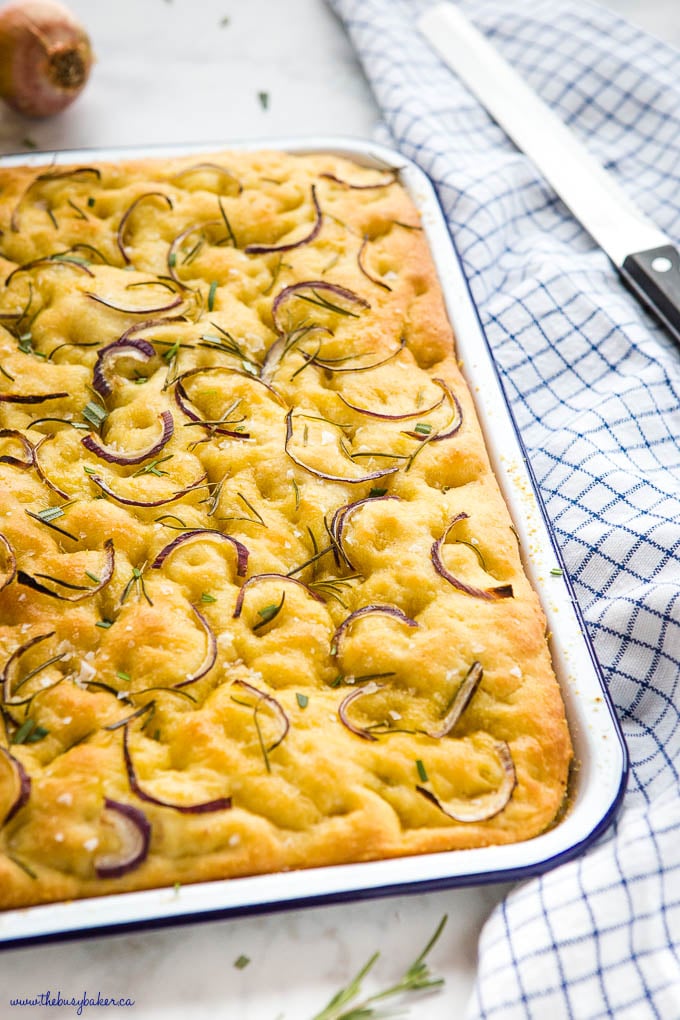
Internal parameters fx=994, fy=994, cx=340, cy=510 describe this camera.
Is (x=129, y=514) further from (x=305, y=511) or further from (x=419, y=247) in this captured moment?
(x=419, y=247)

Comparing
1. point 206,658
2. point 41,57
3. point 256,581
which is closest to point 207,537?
point 256,581

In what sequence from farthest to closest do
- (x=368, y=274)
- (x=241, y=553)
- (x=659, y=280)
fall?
(x=659, y=280), (x=368, y=274), (x=241, y=553)

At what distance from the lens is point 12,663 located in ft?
6.45

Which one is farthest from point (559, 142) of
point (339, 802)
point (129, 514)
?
point (339, 802)

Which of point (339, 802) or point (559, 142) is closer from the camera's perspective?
point (339, 802)

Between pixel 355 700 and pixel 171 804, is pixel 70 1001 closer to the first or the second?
pixel 171 804

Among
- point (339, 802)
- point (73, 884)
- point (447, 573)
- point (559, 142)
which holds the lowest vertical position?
point (73, 884)

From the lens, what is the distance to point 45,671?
6.55 feet

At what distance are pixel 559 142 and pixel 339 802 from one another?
8.27ft

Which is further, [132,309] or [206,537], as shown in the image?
[132,309]

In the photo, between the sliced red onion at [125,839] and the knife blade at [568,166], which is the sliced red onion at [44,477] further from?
the knife blade at [568,166]

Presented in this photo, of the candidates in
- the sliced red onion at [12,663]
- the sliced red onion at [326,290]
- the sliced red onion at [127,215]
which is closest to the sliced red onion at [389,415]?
the sliced red onion at [326,290]

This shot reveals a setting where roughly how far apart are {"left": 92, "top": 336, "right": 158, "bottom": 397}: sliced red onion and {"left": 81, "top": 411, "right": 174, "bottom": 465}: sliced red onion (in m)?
0.17

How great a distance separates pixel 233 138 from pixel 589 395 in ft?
5.70
